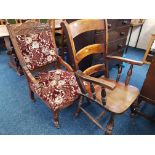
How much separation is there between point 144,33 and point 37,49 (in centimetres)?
288

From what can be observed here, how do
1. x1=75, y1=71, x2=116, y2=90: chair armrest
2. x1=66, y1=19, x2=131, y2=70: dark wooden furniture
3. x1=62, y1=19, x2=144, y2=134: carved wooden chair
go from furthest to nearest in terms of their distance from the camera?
1. x1=66, y1=19, x2=131, y2=70: dark wooden furniture
2. x1=62, y1=19, x2=144, y2=134: carved wooden chair
3. x1=75, y1=71, x2=116, y2=90: chair armrest

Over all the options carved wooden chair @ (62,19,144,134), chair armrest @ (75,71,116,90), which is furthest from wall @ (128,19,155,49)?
chair armrest @ (75,71,116,90)

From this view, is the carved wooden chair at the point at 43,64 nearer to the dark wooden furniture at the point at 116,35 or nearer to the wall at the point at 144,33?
the dark wooden furniture at the point at 116,35

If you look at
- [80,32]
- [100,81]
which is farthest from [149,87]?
[80,32]

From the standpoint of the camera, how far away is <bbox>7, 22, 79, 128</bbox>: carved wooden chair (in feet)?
5.00

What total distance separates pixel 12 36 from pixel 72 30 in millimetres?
710

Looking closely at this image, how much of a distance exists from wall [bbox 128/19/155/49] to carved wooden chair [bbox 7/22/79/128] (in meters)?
2.64

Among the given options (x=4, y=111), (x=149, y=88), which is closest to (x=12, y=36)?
(x=4, y=111)

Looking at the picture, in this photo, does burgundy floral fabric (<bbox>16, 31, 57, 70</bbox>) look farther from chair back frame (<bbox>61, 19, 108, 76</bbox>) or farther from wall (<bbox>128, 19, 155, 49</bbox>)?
wall (<bbox>128, 19, 155, 49</bbox>)

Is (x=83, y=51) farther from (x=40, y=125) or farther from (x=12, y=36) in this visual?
(x=40, y=125)

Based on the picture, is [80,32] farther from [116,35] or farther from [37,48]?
[116,35]

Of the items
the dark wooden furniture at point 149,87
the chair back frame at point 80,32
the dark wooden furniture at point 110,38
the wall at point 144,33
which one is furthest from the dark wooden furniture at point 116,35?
the wall at point 144,33

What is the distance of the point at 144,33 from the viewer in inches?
143

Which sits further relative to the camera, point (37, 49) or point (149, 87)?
point (37, 49)
